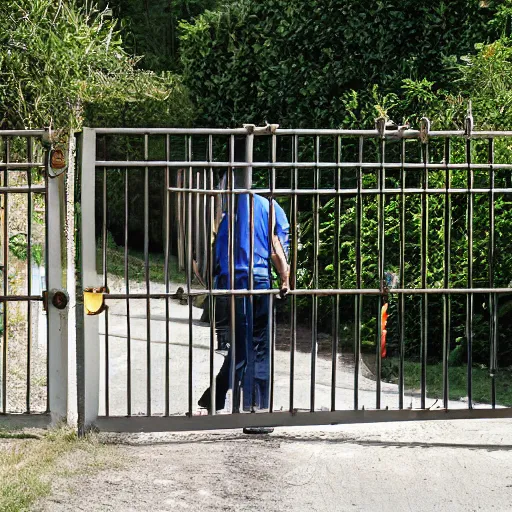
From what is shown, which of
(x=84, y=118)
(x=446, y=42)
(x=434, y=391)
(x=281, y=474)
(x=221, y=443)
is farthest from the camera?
(x=84, y=118)

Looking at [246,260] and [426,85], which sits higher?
[426,85]

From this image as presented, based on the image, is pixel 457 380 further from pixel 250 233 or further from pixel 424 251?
pixel 250 233

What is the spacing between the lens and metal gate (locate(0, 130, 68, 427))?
685 cm

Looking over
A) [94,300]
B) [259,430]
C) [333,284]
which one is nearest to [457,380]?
[333,284]

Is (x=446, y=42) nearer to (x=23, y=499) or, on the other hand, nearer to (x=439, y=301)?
(x=439, y=301)

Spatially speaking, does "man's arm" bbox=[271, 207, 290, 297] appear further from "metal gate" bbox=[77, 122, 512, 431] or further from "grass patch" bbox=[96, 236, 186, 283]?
"grass patch" bbox=[96, 236, 186, 283]

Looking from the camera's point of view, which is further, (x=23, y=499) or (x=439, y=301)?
(x=439, y=301)

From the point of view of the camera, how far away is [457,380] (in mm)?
9297

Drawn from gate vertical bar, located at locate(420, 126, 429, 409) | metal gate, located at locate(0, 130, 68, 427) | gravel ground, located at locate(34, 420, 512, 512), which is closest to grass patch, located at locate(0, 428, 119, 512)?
gravel ground, located at locate(34, 420, 512, 512)

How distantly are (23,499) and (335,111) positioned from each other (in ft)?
23.4

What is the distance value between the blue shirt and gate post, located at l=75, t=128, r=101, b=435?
81cm

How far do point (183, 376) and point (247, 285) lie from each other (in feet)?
9.74

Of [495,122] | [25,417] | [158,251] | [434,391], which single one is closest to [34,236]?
[25,417]

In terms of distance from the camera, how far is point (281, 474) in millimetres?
6309
